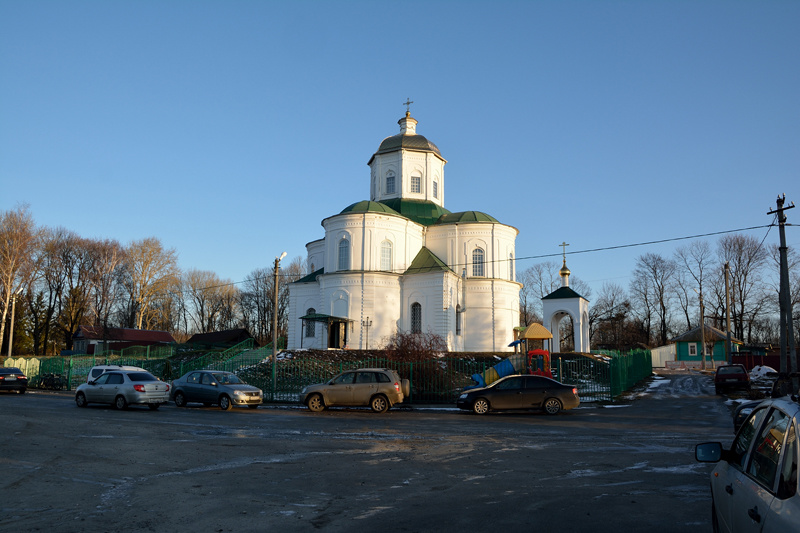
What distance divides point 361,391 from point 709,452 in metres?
16.1

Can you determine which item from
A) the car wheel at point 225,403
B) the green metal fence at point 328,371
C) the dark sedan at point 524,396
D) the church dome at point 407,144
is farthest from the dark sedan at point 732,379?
the church dome at point 407,144

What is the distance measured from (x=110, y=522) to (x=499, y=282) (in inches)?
1610

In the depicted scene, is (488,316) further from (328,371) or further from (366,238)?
(328,371)

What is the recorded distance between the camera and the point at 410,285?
43906 millimetres

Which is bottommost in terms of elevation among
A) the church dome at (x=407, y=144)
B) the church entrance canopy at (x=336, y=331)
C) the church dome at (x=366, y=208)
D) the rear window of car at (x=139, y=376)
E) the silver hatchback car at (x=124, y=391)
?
the silver hatchback car at (x=124, y=391)

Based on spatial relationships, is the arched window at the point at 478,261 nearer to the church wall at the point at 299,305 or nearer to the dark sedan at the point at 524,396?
the church wall at the point at 299,305

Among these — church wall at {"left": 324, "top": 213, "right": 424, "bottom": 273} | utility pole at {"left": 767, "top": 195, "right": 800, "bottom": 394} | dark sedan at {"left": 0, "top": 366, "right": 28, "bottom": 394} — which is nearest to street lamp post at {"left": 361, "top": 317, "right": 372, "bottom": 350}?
church wall at {"left": 324, "top": 213, "right": 424, "bottom": 273}

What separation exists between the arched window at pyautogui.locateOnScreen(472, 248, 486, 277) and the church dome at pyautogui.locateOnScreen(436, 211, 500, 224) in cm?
236

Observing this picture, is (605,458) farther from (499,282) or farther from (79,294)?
(79,294)

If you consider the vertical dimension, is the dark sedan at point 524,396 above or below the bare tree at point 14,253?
below

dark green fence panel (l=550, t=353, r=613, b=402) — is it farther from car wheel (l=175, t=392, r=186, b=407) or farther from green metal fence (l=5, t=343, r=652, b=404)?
car wheel (l=175, t=392, r=186, b=407)

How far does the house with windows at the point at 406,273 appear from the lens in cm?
4219

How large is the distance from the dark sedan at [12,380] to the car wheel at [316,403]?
16.1m

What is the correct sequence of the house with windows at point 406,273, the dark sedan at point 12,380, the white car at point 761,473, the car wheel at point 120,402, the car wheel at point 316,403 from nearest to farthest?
the white car at point 761,473, the car wheel at point 316,403, the car wheel at point 120,402, the dark sedan at point 12,380, the house with windows at point 406,273
